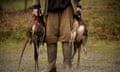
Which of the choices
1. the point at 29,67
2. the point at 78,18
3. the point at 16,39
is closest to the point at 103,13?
the point at 16,39

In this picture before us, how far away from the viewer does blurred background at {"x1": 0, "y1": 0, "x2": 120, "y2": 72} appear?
30.8 ft

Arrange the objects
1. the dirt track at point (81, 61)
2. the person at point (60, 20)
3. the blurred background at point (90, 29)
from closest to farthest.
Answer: the person at point (60, 20), the dirt track at point (81, 61), the blurred background at point (90, 29)

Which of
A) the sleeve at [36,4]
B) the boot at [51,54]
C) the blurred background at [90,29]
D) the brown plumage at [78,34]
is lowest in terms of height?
the blurred background at [90,29]

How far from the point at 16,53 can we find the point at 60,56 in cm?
96

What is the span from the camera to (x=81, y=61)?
878cm

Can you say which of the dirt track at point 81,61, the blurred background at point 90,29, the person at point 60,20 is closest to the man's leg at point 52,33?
the person at point 60,20

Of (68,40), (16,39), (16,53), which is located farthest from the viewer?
(16,39)

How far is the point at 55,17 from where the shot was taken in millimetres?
6273

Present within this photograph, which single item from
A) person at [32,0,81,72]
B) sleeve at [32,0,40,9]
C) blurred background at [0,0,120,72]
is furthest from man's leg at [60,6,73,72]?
blurred background at [0,0,120,72]

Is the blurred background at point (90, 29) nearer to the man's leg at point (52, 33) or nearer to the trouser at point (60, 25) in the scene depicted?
the man's leg at point (52, 33)

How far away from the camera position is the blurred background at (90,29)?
9383mm

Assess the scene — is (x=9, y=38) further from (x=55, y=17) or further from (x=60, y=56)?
(x=55, y=17)

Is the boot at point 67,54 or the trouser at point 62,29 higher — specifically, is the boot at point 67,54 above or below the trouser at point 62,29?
below

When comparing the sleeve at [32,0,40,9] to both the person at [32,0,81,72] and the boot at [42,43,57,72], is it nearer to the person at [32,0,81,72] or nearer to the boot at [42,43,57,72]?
the person at [32,0,81,72]
